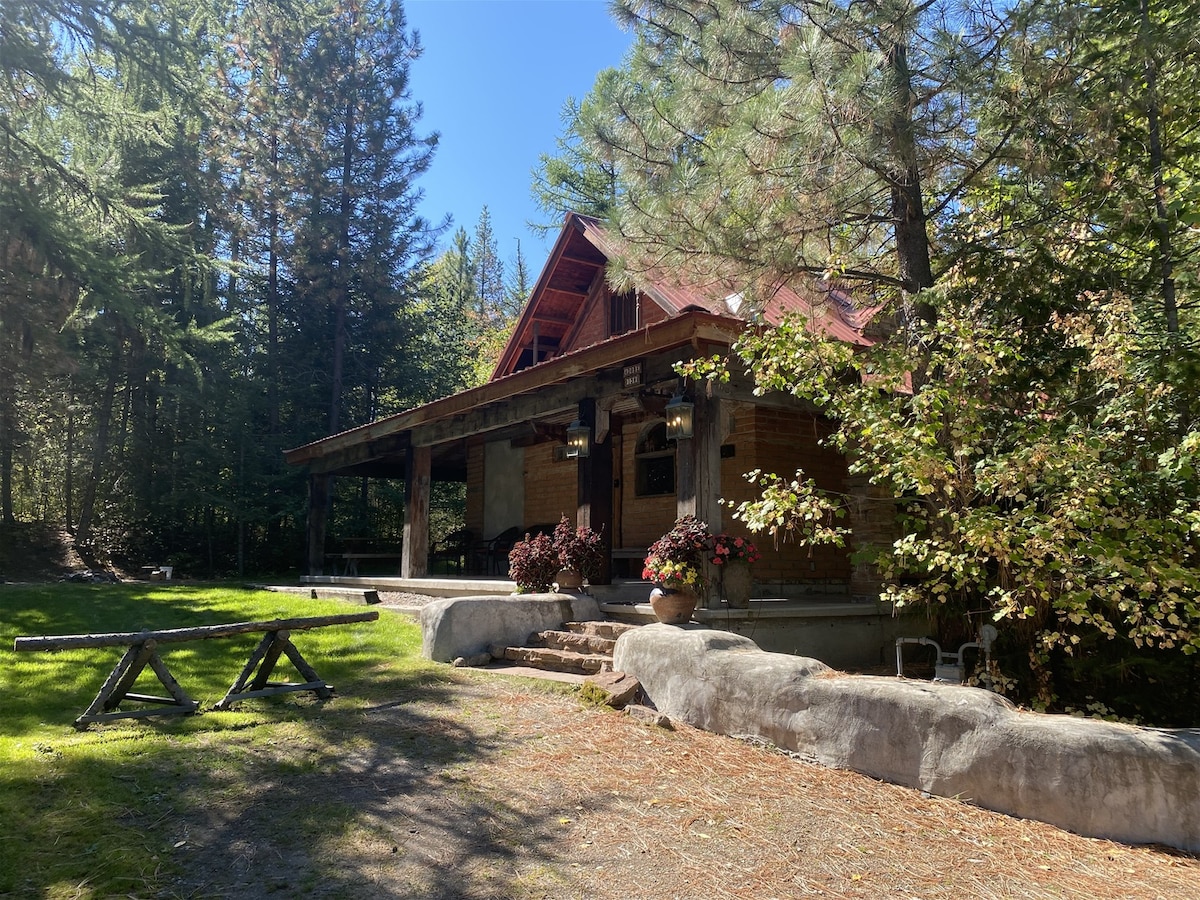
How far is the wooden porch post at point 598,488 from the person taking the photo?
29.1 ft

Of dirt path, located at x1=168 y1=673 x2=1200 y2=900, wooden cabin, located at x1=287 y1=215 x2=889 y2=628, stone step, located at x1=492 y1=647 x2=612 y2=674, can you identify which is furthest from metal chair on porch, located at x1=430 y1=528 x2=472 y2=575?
dirt path, located at x1=168 y1=673 x2=1200 y2=900

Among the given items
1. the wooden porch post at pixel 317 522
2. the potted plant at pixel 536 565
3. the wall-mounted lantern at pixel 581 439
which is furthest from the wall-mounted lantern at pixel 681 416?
the wooden porch post at pixel 317 522

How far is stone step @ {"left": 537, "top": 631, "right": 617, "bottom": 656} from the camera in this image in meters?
7.29

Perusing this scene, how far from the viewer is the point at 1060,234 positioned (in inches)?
247

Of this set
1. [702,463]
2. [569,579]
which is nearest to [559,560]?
[569,579]

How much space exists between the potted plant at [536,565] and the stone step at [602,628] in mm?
876

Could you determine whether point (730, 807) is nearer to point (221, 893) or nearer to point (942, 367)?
point (221, 893)

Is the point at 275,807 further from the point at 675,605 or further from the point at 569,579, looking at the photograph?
the point at 569,579

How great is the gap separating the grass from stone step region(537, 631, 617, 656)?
1.03 meters

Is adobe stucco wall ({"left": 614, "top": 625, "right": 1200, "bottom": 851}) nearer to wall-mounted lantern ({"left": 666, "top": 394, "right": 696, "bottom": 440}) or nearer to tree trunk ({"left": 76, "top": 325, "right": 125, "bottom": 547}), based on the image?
wall-mounted lantern ({"left": 666, "top": 394, "right": 696, "bottom": 440})

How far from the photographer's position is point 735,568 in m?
7.41

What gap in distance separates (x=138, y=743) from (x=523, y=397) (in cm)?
639

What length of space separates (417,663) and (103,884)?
4508 mm

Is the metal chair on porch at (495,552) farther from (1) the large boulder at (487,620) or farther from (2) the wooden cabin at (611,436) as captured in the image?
(1) the large boulder at (487,620)
